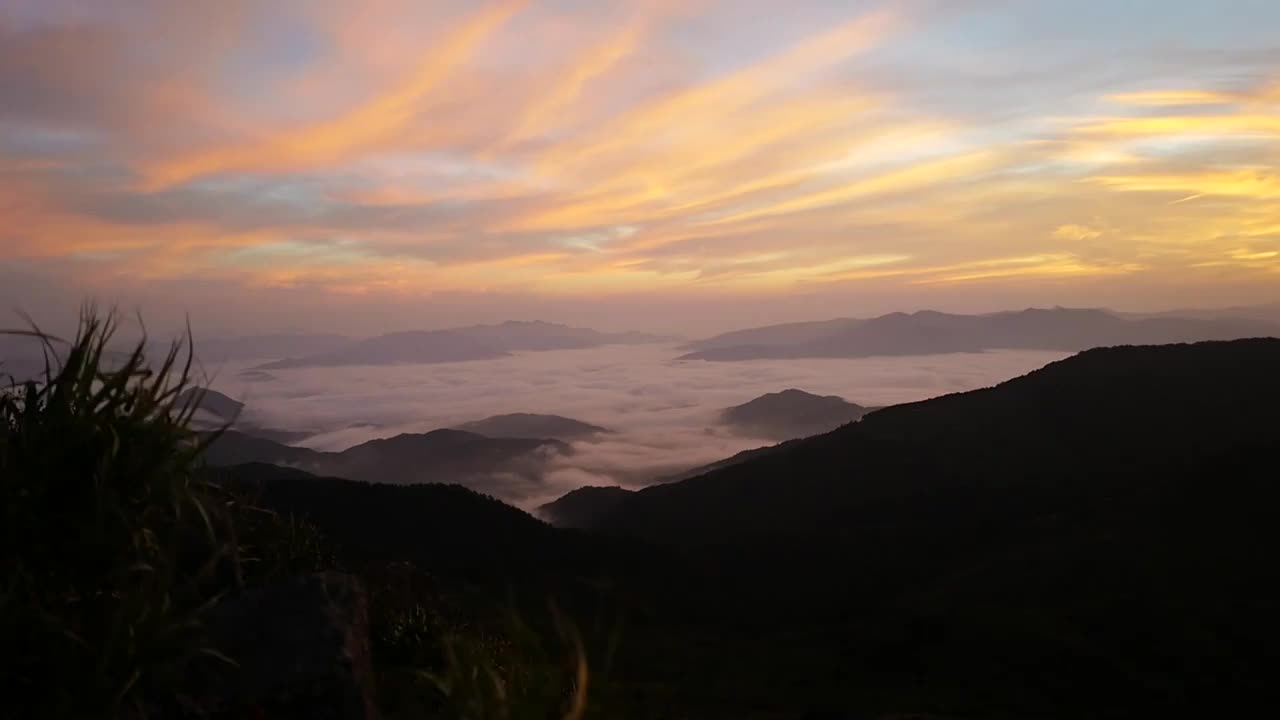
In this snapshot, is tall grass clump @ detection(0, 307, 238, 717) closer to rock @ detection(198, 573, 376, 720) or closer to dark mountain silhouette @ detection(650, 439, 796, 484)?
rock @ detection(198, 573, 376, 720)

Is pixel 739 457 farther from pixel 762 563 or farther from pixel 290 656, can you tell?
pixel 290 656

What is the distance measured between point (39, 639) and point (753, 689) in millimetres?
16273

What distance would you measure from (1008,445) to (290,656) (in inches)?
2825

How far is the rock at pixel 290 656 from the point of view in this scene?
11.8ft

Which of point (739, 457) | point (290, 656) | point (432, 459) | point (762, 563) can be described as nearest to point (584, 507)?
point (739, 457)

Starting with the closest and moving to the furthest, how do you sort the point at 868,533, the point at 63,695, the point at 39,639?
the point at 63,695 < the point at 39,639 < the point at 868,533

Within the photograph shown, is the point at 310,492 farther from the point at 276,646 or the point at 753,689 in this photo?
the point at 276,646

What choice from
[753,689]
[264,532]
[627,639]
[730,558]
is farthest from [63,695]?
[730,558]

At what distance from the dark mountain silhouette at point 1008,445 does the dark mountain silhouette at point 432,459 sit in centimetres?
8322

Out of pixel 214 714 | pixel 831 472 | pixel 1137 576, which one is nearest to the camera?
pixel 214 714

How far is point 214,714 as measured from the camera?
136 inches

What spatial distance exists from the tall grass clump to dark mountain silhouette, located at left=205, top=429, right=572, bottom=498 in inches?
6010

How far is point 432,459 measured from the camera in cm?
17675

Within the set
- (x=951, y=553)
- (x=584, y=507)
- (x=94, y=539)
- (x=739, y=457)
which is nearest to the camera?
(x=94, y=539)
